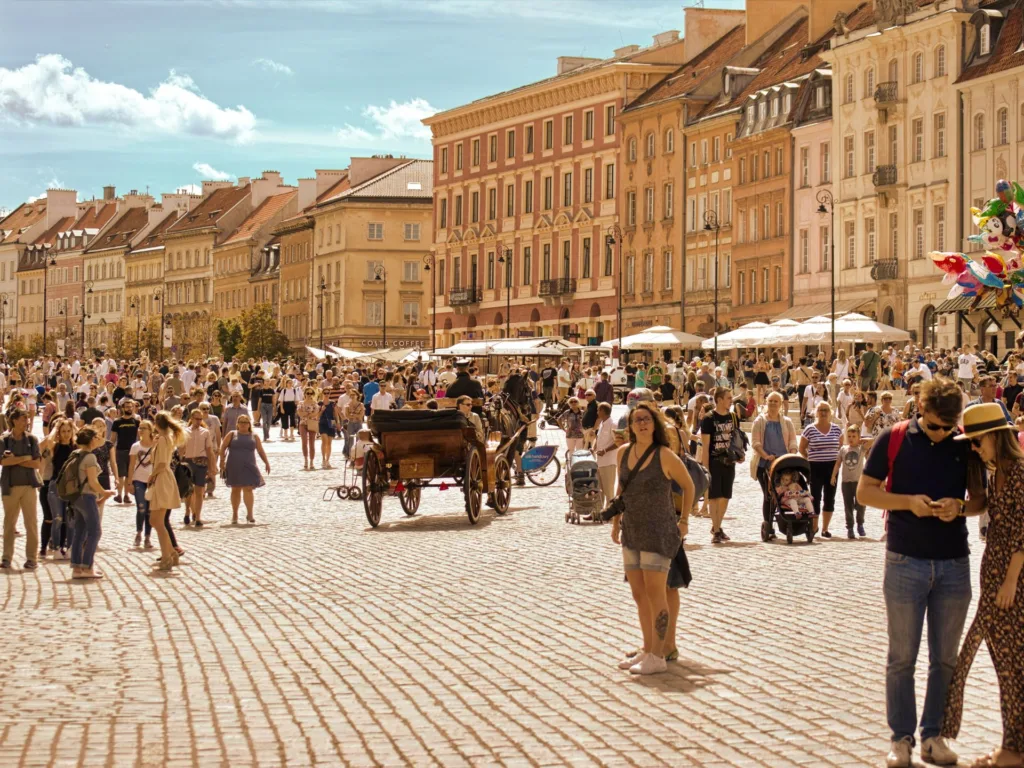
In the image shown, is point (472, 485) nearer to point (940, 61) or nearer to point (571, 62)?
point (940, 61)

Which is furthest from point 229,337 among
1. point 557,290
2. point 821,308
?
point 821,308

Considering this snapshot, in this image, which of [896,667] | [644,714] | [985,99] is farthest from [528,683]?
[985,99]

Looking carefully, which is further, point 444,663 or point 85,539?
point 85,539

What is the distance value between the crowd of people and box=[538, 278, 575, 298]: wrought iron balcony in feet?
141

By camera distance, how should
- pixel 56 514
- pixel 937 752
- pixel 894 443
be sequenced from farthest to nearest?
1. pixel 56 514
2. pixel 894 443
3. pixel 937 752

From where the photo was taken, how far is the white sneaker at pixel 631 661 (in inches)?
429

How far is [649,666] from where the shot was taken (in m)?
10.8

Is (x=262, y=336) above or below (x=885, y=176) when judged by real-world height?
below

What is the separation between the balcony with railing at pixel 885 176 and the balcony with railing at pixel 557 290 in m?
26.8

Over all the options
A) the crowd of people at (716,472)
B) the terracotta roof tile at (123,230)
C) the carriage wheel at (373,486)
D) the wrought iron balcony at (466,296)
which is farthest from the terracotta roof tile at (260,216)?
the carriage wheel at (373,486)

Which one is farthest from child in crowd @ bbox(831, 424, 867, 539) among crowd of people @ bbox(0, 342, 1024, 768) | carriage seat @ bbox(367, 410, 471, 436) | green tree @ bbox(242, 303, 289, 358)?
green tree @ bbox(242, 303, 289, 358)

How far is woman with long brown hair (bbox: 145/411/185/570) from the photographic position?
59.5ft

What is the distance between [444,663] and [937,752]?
150 inches

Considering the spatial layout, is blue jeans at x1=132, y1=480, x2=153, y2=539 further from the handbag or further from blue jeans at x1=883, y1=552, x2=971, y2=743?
blue jeans at x1=883, y1=552, x2=971, y2=743
